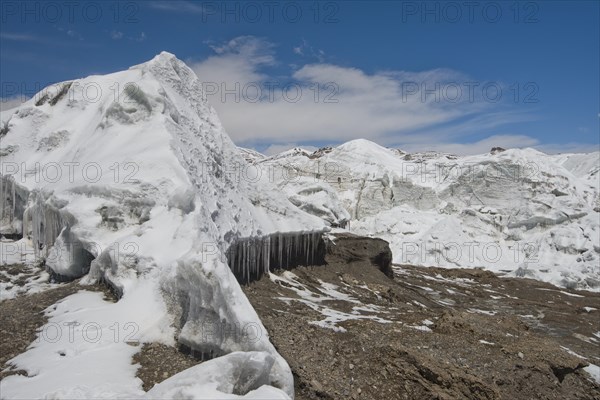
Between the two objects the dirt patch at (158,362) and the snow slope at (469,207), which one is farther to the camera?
the snow slope at (469,207)

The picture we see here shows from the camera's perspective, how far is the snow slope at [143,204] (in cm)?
848

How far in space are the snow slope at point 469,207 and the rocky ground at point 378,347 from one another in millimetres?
17813

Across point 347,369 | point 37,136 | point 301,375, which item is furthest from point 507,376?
point 37,136

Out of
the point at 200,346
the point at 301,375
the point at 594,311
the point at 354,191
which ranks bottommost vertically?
the point at 594,311

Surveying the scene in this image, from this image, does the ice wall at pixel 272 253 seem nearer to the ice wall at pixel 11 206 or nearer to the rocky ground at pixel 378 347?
the rocky ground at pixel 378 347

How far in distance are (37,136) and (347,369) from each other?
56.1ft

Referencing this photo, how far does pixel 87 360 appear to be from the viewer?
25.5ft

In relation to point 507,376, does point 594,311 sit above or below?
below

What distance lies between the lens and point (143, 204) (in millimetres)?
12719

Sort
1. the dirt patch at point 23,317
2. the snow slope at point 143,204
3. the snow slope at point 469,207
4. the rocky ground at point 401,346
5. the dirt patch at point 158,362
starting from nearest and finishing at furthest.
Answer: the dirt patch at point 158,362, the dirt patch at point 23,317, the snow slope at point 143,204, the rocky ground at point 401,346, the snow slope at point 469,207

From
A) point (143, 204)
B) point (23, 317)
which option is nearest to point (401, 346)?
point (143, 204)

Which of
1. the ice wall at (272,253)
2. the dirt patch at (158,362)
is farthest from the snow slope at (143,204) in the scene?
the ice wall at (272,253)

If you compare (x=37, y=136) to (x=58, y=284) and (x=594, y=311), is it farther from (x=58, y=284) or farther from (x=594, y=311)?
(x=594, y=311)

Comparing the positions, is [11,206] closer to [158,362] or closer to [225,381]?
[158,362]
